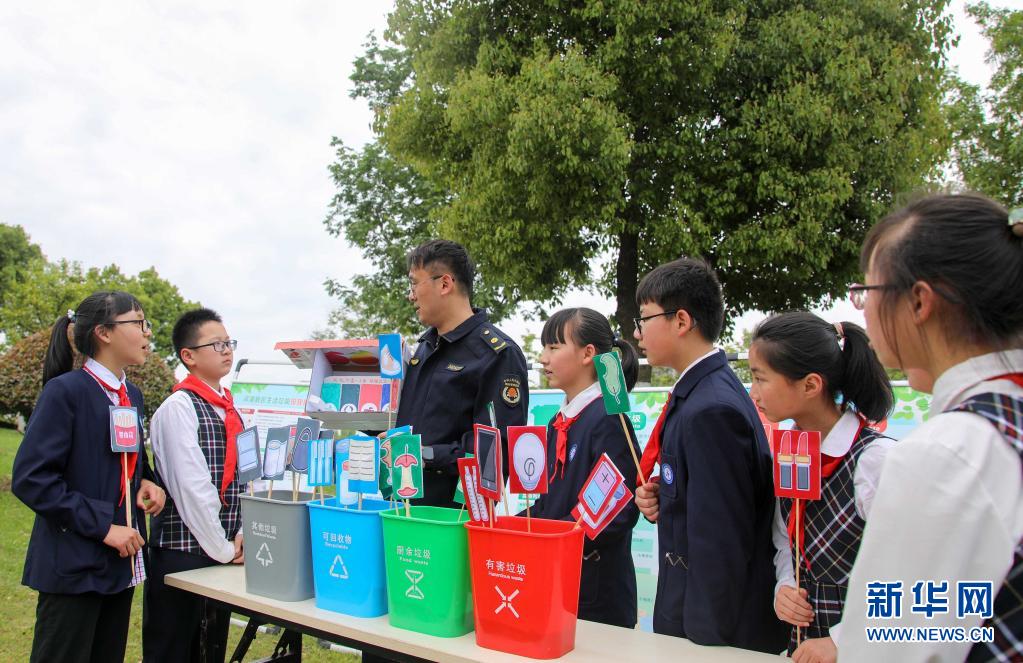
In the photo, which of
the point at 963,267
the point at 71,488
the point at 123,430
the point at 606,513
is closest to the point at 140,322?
the point at 123,430

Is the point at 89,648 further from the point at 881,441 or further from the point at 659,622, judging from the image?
the point at 881,441

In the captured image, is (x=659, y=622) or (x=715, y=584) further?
(x=659, y=622)

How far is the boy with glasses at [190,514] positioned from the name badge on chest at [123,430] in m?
0.19

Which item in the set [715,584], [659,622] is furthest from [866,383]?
[659,622]

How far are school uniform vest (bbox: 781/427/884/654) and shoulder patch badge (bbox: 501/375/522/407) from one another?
3.36 ft

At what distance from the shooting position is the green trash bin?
5.61ft

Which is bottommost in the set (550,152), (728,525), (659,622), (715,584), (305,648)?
(305,648)

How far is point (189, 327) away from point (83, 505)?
89 centimetres

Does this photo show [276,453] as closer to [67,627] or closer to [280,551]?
[280,551]

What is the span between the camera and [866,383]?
191 centimetres

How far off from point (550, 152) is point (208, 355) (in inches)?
235

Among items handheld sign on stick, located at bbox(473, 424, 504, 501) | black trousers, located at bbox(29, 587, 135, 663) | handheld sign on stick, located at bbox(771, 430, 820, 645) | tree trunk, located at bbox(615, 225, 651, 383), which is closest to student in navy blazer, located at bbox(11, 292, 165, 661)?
black trousers, located at bbox(29, 587, 135, 663)

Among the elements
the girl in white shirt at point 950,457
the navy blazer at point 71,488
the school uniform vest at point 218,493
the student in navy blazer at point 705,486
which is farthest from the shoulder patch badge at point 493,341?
the girl in white shirt at point 950,457

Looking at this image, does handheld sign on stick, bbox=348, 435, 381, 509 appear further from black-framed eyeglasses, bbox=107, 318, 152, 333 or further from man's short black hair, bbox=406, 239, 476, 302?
black-framed eyeglasses, bbox=107, 318, 152, 333
